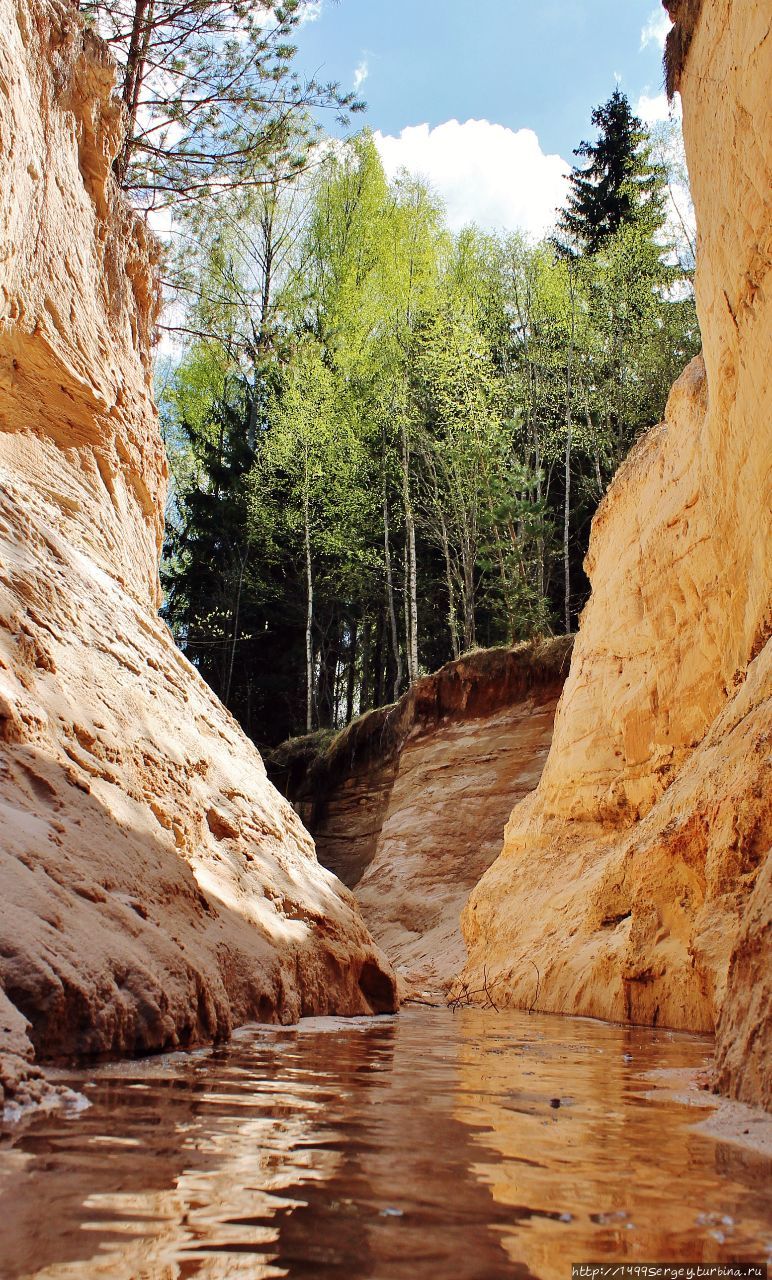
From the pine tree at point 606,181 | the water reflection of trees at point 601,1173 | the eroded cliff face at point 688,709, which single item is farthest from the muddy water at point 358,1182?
the pine tree at point 606,181

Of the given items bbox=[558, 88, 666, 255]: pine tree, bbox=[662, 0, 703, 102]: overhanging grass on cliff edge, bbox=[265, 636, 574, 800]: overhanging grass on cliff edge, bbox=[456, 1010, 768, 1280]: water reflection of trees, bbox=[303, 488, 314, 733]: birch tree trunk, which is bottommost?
bbox=[456, 1010, 768, 1280]: water reflection of trees

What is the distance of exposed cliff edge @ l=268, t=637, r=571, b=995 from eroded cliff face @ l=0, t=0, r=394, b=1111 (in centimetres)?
869

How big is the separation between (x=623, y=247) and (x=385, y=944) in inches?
657

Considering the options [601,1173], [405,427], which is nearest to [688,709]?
[601,1173]

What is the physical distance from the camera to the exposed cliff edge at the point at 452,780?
15.7 m

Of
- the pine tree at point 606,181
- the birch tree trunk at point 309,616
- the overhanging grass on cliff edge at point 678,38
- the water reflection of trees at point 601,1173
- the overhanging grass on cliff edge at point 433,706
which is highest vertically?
the pine tree at point 606,181

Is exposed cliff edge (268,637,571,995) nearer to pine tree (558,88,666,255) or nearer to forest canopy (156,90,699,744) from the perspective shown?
forest canopy (156,90,699,744)

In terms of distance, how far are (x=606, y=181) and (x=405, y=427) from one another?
38.5ft

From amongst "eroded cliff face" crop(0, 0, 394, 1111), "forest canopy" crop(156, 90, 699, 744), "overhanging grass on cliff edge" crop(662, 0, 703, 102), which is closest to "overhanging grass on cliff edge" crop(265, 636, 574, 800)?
"forest canopy" crop(156, 90, 699, 744)

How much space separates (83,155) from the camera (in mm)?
7762

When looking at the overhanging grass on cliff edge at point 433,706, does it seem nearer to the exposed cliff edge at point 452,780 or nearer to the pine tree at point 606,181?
the exposed cliff edge at point 452,780

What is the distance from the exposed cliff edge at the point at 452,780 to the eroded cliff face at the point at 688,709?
469cm

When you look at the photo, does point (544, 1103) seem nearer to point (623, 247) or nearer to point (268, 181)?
point (268, 181)

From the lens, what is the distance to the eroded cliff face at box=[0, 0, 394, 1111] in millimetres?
3070
